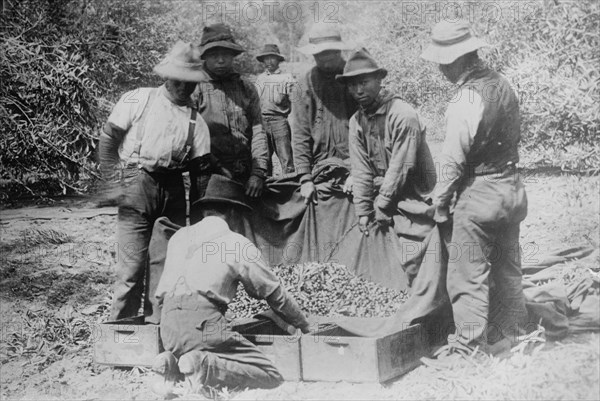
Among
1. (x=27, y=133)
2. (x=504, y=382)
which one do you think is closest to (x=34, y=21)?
(x=27, y=133)

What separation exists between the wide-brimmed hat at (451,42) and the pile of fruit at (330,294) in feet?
5.49

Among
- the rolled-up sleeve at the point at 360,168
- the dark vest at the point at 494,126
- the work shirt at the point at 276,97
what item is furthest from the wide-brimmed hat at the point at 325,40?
the work shirt at the point at 276,97

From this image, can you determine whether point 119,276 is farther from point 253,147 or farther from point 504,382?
point 504,382

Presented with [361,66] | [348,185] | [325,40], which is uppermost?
[325,40]

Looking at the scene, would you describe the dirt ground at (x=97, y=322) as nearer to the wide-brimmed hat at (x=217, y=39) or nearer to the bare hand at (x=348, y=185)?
the bare hand at (x=348, y=185)

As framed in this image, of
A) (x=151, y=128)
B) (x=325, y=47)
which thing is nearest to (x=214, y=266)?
(x=151, y=128)

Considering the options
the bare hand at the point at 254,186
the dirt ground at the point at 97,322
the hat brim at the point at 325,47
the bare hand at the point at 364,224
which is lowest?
the dirt ground at the point at 97,322

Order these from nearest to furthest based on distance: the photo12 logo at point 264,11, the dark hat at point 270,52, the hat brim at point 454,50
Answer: the hat brim at point 454,50 → the photo12 logo at point 264,11 → the dark hat at point 270,52

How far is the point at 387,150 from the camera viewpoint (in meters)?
5.22

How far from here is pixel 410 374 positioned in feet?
14.6

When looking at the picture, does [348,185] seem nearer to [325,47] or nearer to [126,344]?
[325,47]

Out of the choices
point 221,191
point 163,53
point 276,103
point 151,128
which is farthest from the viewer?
point 163,53

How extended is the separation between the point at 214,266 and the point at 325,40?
2.19m

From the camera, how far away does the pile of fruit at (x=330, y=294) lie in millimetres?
5422
